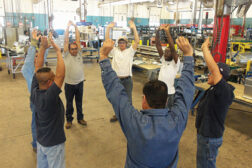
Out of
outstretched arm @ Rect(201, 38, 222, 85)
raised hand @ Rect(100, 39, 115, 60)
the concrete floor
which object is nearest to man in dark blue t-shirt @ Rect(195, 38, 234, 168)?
outstretched arm @ Rect(201, 38, 222, 85)

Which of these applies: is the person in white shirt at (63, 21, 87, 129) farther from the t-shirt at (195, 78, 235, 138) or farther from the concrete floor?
the t-shirt at (195, 78, 235, 138)

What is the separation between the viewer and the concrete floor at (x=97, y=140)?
2.92 meters

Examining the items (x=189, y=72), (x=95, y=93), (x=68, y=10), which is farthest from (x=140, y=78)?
(x=68, y=10)

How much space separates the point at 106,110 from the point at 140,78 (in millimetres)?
3120

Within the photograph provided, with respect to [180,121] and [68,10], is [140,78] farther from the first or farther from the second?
[68,10]

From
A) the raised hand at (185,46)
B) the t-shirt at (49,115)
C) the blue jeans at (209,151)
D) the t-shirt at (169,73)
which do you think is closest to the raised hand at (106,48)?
the raised hand at (185,46)

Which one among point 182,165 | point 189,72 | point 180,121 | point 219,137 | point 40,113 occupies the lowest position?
point 182,165

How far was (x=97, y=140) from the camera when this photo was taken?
136 inches

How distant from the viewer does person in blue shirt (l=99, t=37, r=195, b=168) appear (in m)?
1.13

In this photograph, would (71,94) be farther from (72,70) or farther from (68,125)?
(68,125)

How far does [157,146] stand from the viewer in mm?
1140

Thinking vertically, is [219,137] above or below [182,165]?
above

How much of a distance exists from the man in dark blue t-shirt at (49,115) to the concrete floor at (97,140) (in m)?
0.97

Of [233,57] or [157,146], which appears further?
[233,57]
